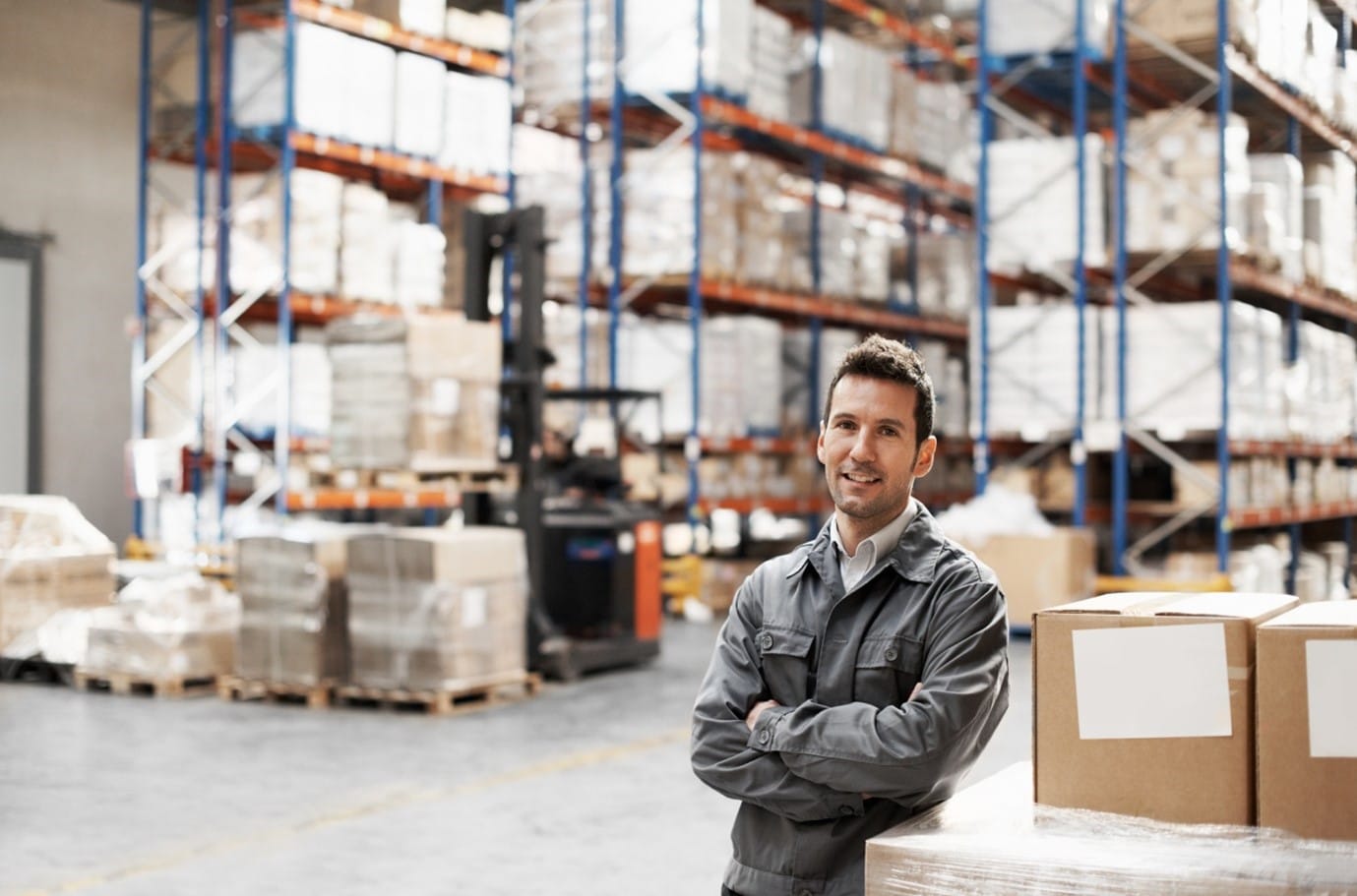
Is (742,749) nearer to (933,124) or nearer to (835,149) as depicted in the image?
(835,149)

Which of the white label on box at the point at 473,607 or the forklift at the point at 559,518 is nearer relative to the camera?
the white label on box at the point at 473,607

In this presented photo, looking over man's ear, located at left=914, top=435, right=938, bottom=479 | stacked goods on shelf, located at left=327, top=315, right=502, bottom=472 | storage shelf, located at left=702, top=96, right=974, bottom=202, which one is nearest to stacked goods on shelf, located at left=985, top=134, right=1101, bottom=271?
storage shelf, located at left=702, top=96, right=974, bottom=202

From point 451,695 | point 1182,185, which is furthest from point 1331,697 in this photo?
point 1182,185

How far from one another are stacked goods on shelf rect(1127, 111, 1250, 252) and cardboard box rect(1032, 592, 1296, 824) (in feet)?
27.4

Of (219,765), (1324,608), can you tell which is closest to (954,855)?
(1324,608)

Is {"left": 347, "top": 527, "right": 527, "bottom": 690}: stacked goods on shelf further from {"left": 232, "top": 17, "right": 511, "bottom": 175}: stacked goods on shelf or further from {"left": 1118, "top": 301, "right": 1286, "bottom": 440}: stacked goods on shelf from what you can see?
{"left": 232, "top": 17, "right": 511, "bottom": 175}: stacked goods on shelf

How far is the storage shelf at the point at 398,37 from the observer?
11.6 meters

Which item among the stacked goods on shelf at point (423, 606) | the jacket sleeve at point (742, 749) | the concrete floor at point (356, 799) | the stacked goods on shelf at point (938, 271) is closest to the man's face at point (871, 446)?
the jacket sleeve at point (742, 749)

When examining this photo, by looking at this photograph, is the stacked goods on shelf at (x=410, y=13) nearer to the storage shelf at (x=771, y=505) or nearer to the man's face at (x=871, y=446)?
the storage shelf at (x=771, y=505)

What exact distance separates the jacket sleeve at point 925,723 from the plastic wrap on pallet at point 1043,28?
353 inches

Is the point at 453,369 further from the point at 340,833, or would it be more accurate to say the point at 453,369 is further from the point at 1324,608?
the point at 1324,608

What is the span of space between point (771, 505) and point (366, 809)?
8.14 m

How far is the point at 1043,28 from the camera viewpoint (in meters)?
11.0

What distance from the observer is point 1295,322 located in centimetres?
1230
